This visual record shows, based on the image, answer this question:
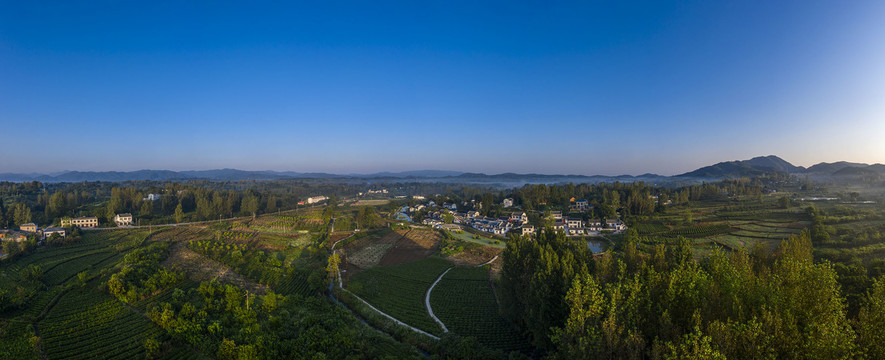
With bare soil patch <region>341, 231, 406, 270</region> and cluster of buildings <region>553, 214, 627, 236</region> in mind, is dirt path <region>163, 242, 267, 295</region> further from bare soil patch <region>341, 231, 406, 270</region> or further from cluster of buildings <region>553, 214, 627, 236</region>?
cluster of buildings <region>553, 214, 627, 236</region>

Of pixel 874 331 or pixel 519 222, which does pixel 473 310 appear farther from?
pixel 519 222

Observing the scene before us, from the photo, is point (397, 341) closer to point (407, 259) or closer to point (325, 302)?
point (325, 302)

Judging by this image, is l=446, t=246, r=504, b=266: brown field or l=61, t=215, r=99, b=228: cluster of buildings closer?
l=446, t=246, r=504, b=266: brown field

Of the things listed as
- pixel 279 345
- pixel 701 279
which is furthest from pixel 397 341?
pixel 701 279

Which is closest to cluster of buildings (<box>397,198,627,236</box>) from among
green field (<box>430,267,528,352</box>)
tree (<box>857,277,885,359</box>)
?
green field (<box>430,267,528,352</box>)

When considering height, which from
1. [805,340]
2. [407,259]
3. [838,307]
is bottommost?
[407,259]

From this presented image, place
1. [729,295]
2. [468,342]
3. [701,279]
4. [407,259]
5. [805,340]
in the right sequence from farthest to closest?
[407,259] < [468,342] < [701,279] < [729,295] < [805,340]
